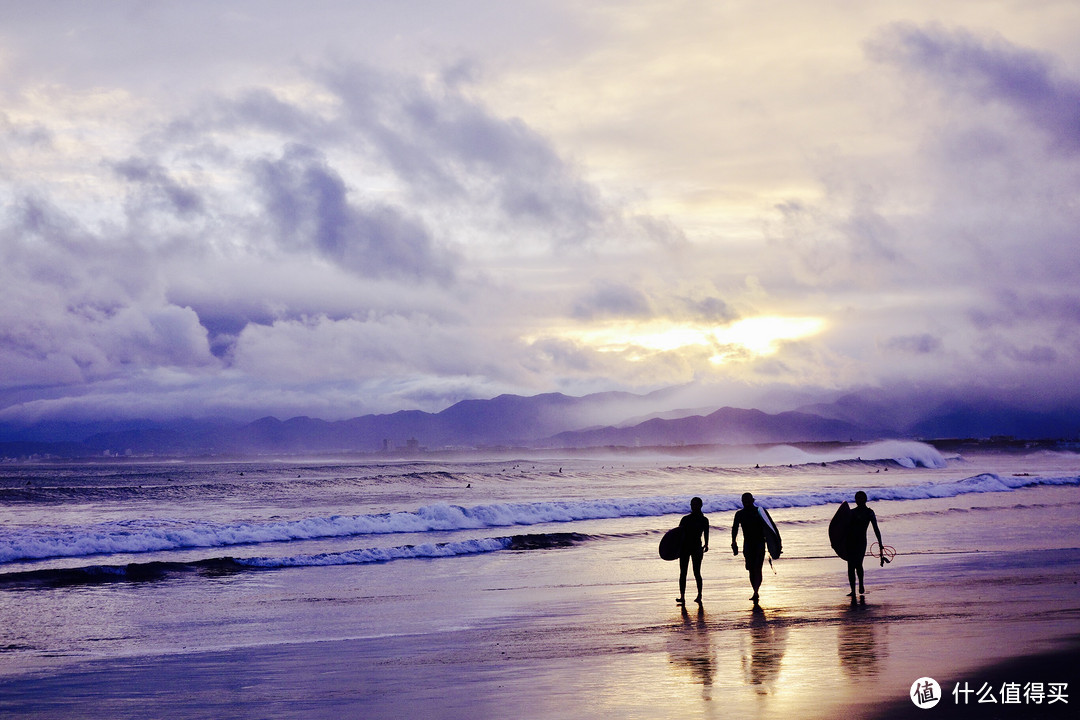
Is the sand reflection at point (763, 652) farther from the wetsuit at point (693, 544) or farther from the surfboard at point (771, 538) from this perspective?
the surfboard at point (771, 538)

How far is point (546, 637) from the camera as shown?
14.1 m

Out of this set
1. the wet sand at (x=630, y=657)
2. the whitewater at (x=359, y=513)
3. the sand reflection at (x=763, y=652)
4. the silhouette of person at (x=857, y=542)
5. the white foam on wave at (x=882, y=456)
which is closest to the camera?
the wet sand at (x=630, y=657)

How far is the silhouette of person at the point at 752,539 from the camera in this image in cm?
1700

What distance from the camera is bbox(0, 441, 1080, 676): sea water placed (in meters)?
16.5

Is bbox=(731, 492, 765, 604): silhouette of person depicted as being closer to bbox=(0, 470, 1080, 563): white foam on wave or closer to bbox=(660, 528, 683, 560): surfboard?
bbox=(660, 528, 683, 560): surfboard

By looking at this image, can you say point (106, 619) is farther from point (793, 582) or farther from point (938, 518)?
point (938, 518)

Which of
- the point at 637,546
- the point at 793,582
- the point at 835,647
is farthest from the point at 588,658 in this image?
the point at 637,546

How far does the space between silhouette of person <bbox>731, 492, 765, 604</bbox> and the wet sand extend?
0.56 m

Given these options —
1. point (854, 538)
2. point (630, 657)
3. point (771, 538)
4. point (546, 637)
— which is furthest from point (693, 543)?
point (630, 657)

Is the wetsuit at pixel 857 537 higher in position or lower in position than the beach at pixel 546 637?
higher

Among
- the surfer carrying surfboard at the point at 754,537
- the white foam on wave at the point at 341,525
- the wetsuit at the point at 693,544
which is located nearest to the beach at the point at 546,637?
the surfer carrying surfboard at the point at 754,537

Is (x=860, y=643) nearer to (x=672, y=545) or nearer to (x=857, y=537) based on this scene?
(x=857, y=537)

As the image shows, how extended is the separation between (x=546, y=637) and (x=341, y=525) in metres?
23.9

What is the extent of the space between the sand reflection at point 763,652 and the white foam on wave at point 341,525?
23.1 meters
